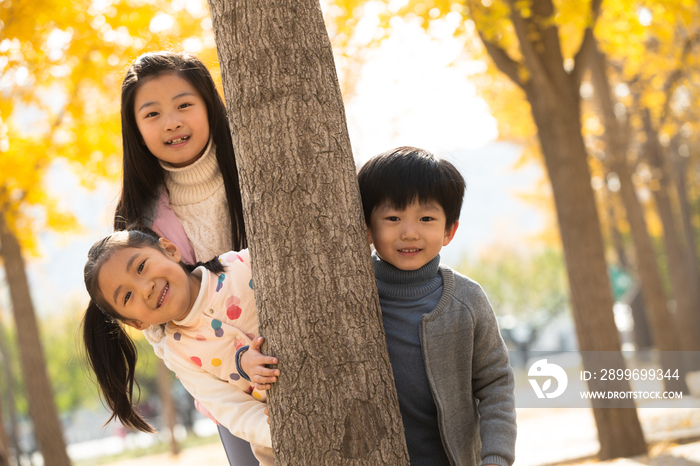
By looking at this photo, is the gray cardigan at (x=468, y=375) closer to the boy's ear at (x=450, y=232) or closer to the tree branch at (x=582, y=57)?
the boy's ear at (x=450, y=232)

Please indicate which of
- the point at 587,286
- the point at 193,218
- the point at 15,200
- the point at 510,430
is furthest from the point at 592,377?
the point at 15,200

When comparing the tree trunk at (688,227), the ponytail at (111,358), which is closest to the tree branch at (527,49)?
the ponytail at (111,358)

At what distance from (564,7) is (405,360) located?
4.36 meters

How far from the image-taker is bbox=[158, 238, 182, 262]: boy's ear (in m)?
2.00

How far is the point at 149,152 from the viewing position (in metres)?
2.24

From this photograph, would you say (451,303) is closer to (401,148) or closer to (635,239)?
(401,148)

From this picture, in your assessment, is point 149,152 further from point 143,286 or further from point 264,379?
point 264,379

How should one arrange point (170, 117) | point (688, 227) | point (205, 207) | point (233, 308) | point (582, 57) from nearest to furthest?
1. point (233, 308)
2. point (170, 117)
3. point (205, 207)
4. point (582, 57)
5. point (688, 227)

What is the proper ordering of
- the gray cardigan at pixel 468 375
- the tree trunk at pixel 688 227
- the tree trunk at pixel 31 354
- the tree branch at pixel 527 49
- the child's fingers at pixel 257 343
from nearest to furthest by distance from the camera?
the child's fingers at pixel 257 343 → the gray cardigan at pixel 468 375 → the tree branch at pixel 527 49 → the tree trunk at pixel 31 354 → the tree trunk at pixel 688 227

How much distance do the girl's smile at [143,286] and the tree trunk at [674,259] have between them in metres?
11.5

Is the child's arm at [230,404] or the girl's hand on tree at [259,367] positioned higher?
the girl's hand on tree at [259,367]

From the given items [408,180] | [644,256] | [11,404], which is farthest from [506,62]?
[11,404]

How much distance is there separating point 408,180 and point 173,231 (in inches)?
33.2

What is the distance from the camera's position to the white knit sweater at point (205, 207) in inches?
86.3
